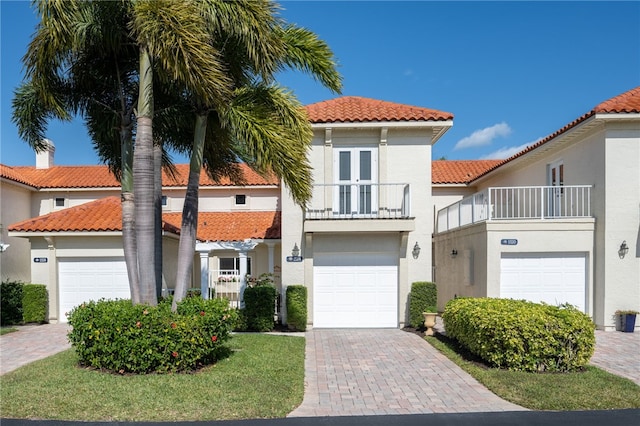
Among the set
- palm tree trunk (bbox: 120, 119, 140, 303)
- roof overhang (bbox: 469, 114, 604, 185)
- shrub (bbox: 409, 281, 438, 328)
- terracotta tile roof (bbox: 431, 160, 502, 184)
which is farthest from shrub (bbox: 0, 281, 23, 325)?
roof overhang (bbox: 469, 114, 604, 185)

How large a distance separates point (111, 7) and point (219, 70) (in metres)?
2.50

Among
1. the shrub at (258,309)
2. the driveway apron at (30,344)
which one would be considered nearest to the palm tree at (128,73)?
the driveway apron at (30,344)

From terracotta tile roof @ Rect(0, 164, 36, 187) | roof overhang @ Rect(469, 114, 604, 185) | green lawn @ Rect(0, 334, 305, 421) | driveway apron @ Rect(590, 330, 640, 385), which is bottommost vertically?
driveway apron @ Rect(590, 330, 640, 385)

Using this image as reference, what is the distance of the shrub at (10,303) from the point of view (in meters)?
14.6

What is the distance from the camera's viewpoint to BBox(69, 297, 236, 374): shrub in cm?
782

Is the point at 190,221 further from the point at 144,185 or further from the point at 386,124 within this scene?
the point at 386,124

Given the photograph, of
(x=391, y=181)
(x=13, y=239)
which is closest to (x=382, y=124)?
(x=391, y=181)

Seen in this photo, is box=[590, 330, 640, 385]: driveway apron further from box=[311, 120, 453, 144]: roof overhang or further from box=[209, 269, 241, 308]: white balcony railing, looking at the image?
box=[209, 269, 241, 308]: white balcony railing

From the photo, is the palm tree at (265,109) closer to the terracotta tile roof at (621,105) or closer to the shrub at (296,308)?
the shrub at (296,308)

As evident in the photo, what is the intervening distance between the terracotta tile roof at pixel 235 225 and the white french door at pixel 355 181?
11.2ft

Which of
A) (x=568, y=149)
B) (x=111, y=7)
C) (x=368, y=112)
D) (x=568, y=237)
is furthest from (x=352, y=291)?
(x=111, y=7)

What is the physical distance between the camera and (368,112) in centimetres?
1388

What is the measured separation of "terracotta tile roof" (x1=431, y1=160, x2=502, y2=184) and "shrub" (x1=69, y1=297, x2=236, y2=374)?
47.4ft

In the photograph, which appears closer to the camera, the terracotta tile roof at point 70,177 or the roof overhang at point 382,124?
the roof overhang at point 382,124
